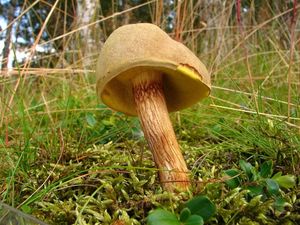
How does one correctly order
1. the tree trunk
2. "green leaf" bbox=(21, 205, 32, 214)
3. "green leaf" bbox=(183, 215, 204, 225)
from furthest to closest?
the tree trunk < "green leaf" bbox=(21, 205, 32, 214) < "green leaf" bbox=(183, 215, 204, 225)

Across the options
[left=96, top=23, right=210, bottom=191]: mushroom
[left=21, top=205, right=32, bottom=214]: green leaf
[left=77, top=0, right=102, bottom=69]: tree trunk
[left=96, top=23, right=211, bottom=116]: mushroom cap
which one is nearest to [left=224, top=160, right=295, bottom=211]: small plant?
[left=96, top=23, right=210, bottom=191]: mushroom

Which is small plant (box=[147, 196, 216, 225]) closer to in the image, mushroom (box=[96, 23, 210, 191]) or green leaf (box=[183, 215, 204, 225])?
green leaf (box=[183, 215, 204, 225])

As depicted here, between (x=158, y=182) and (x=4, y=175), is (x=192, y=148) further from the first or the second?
(x=4, y=175)

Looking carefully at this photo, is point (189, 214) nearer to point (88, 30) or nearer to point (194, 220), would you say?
point (194, 220)

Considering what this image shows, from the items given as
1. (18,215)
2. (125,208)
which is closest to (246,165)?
(125,208)

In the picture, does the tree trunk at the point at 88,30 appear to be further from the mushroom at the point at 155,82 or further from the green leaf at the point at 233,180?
the green leaf at the point at 233,180

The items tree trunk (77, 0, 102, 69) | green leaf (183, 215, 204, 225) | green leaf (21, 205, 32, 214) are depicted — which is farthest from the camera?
tree trunk (77, 0, 102, 69)

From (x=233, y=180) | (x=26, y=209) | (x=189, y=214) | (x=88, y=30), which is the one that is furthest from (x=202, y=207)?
(x=88, y=30)

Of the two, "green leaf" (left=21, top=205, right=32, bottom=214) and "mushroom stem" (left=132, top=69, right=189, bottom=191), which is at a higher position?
"mushroom stem" (left=132, top=69, right=189, bottom=191)
